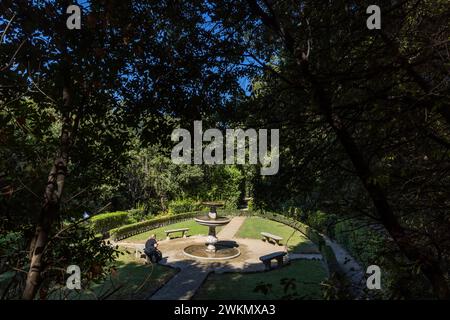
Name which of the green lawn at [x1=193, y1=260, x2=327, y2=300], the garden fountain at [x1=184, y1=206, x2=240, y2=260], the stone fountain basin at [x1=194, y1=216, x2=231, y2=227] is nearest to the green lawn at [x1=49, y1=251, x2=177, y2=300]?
the green lawn at [x1=193, y1=260, x2=327, y2=300]

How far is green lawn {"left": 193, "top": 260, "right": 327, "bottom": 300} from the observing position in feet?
34.1

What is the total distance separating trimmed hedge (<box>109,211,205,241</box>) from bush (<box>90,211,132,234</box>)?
181 cm

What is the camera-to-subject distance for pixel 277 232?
948 inches

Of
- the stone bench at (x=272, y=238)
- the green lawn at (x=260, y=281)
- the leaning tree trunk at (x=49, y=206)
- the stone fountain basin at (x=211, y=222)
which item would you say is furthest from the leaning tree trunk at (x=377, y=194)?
the stone bench at (x=272, y=238)

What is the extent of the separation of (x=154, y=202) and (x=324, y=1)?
29856 millimetres

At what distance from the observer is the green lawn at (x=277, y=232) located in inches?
722

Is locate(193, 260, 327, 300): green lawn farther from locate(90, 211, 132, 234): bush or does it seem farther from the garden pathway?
locate(90, 211, 132, 234): bush

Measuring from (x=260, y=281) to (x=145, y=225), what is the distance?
14784 mm

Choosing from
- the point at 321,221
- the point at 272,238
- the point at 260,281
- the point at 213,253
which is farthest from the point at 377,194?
the point at 321,221

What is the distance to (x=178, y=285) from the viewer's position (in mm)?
11781
